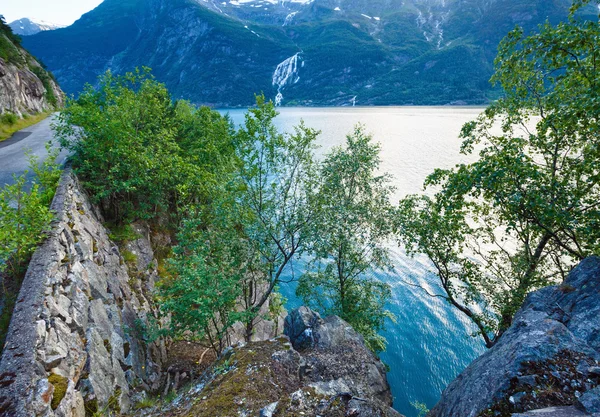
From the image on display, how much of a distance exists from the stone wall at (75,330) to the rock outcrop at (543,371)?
9398 mm

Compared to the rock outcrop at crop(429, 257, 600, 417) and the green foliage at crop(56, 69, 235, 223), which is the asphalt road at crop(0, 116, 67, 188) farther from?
the rock outcrop at crop(429, 257, 600, 417)

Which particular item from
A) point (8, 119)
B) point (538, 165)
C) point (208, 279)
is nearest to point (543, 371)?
point (538, 165)

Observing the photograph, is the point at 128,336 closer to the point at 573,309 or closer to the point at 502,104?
the point at 573,309

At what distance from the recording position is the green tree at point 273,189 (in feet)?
48.3

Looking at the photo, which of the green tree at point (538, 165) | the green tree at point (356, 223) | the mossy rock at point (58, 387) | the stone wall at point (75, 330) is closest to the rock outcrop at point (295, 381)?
the stone wall at point (75, 330)

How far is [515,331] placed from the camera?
836 centimetres

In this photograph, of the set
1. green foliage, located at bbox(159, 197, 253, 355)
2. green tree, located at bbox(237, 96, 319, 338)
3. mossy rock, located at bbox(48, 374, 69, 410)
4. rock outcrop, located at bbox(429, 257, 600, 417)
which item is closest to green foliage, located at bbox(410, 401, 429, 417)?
rock outcrop, located at bbox(429, 257, 600, 417)

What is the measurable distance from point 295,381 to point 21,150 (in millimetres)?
26026

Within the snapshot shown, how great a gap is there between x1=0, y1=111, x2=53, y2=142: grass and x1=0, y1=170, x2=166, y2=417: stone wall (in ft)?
69.1

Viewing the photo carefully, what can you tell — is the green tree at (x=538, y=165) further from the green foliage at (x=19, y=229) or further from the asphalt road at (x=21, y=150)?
the asphalt road at (x=21, y=150)

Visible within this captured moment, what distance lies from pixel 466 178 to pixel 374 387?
9679 mm

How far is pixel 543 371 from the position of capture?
6117 millimetres

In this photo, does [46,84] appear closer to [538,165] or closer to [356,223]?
[356,223]

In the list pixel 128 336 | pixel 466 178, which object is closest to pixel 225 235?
pixel 128 336
